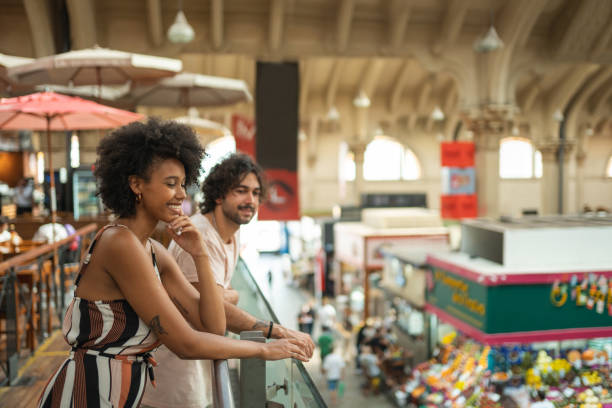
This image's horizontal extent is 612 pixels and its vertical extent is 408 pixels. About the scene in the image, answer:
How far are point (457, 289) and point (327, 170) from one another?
1820 centimetres

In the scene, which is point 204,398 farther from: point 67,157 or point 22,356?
point 67,157

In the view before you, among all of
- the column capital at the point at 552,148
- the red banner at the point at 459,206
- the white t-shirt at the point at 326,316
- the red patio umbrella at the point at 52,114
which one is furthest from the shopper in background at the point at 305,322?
the column capital at the point at 552,148

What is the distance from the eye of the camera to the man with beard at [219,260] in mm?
2395

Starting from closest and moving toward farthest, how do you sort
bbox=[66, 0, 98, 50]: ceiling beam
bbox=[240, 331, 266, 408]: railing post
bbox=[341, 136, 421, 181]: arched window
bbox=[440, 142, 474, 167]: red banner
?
bbox=[240, 331, 266, 408]: railing post → bbox=[66, 0, 98, 50]: ceiling beam → bbox=[440, 142, 474, 167]: red banner → bbox=[341, 136, 421, 181]: arched window

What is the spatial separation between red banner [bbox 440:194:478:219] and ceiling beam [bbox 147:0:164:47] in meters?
7.46

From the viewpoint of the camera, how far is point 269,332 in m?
2.33

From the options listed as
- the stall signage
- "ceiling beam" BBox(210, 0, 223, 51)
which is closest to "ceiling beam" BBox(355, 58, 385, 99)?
"ceiling beam" BBox(210, 0, 223, 51)

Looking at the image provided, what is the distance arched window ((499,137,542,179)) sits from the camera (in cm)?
3011

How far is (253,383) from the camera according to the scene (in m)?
1.96

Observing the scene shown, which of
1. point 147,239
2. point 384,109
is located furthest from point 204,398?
point 384,109

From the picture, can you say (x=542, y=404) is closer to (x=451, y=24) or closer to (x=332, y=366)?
(x=332, y=366)

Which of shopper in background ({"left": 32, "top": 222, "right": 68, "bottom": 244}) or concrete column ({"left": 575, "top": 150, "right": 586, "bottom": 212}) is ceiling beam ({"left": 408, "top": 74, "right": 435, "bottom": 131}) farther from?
shopper in background ({"left": 32, "top": 222, "right": 68, "bottom": 244})

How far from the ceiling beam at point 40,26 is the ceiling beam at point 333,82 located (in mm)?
12052

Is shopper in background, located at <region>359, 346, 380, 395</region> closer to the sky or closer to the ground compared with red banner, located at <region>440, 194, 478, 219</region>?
closer to the ground
